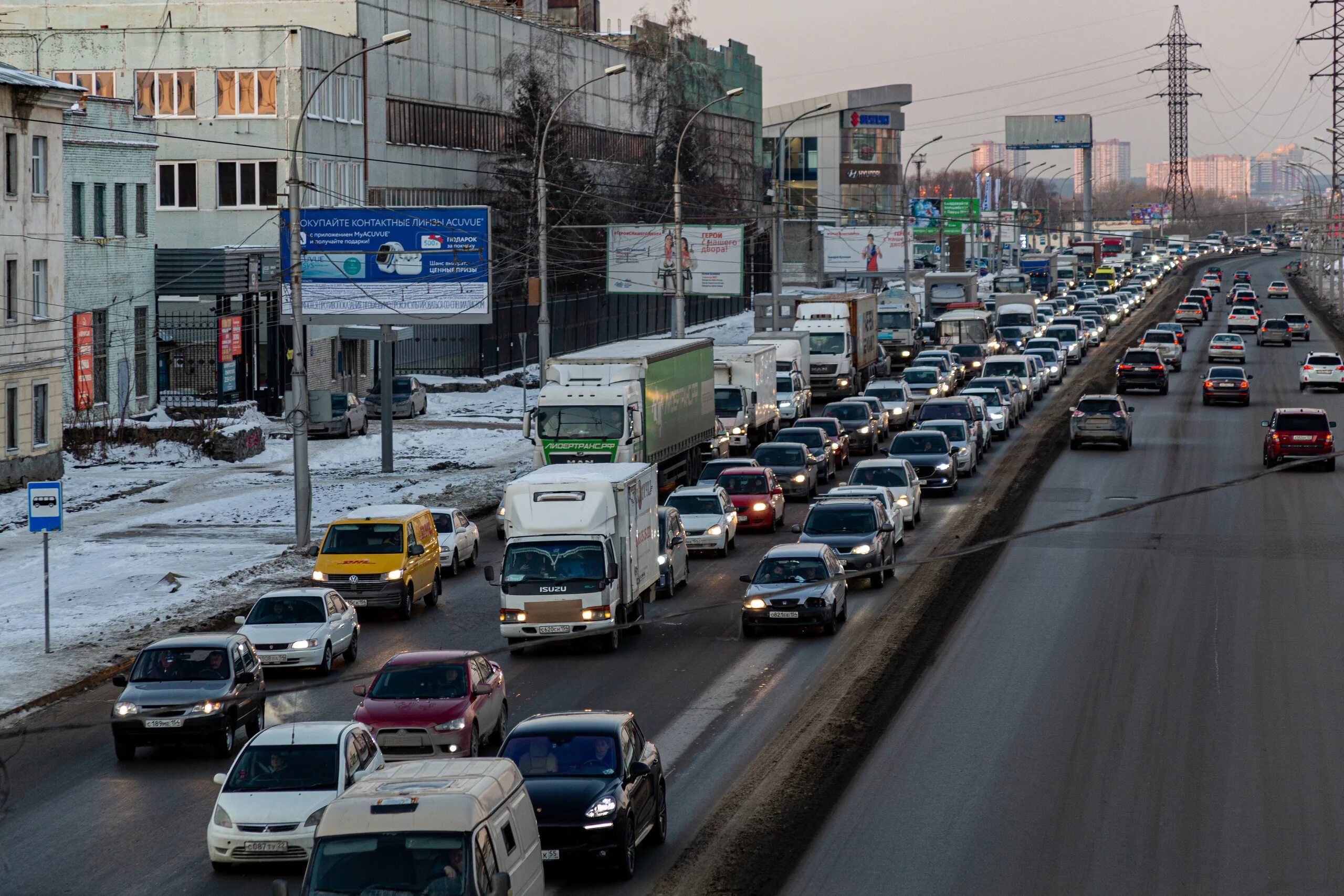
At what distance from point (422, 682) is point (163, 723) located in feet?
10.1

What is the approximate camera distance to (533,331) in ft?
288

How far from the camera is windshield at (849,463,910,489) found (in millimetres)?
38281

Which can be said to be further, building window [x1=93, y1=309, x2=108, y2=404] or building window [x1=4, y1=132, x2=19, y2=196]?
building window [x1=93, y1=309, x2=108, y2=404]

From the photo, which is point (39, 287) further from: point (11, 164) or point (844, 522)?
point (844, 522)

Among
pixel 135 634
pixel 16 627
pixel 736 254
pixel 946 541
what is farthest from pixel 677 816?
pixel 736 254

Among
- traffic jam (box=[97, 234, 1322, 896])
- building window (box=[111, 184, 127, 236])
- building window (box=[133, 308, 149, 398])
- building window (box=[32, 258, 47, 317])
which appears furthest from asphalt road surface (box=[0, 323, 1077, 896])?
building window (box=[111, 184, 127, 236])

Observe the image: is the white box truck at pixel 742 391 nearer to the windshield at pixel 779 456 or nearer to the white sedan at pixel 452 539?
the windshield at pixel 779 456

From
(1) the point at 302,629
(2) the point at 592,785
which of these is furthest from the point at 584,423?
(2) the point at 592,785

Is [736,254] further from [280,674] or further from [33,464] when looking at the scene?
[280,674]

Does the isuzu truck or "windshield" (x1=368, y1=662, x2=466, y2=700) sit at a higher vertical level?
the isuzu truck

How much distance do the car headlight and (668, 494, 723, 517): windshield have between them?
1996 cm

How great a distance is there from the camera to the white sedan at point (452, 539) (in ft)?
113

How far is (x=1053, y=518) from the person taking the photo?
124ft

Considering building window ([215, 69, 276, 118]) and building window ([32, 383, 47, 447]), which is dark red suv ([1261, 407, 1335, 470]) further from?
building window ([215, 69, 276, 118])
